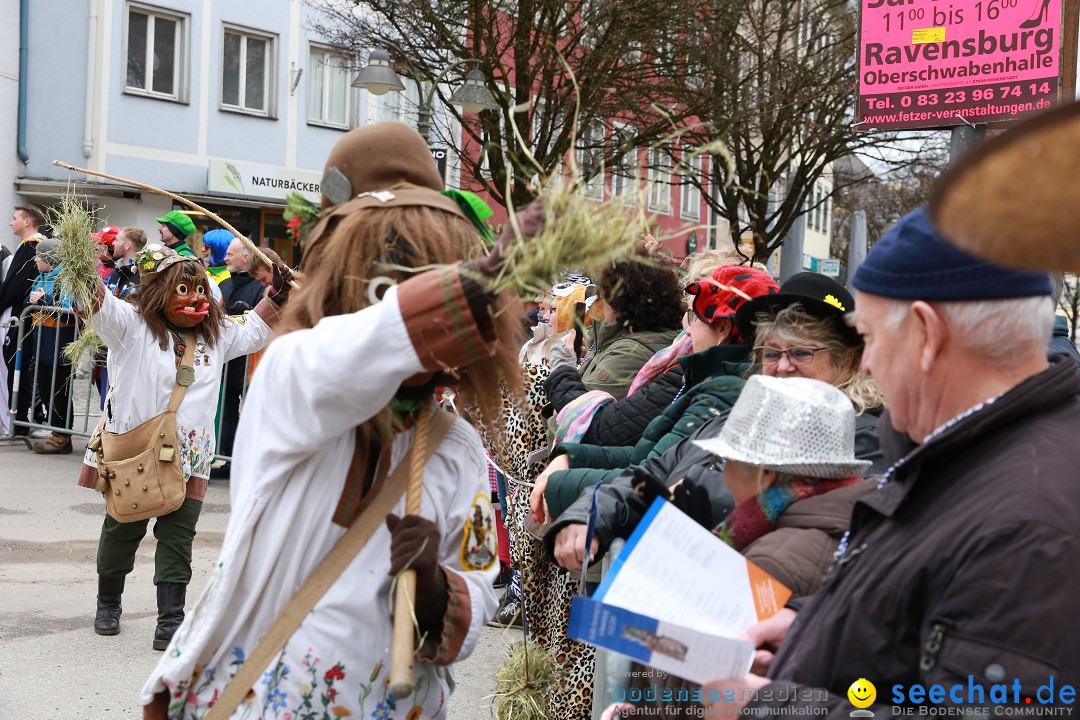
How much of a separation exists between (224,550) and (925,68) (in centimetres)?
564

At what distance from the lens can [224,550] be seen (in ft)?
6.91

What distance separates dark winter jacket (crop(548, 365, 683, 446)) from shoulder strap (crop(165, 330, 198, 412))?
221 cm

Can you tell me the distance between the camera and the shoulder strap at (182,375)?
5355 millimetres

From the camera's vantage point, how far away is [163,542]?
17.5 ft

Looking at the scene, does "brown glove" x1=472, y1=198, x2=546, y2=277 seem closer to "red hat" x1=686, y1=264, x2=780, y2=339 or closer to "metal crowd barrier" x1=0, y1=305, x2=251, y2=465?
"red hat" x1=686, y1=264, x2=780, y2=339

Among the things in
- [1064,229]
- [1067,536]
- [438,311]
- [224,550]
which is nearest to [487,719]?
[224,550]

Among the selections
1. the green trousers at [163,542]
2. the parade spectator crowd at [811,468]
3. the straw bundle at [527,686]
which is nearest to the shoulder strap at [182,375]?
the green trousers at [163,542]

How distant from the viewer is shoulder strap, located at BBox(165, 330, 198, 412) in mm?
5355

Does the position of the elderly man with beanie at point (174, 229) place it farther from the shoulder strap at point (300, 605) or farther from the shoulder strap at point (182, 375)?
the shoulder strap at point (300, 605)

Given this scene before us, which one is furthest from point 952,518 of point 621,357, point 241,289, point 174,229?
point 241,289

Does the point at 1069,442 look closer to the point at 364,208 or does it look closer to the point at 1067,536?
the point at 1067,536

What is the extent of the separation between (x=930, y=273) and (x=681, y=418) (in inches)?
72.6

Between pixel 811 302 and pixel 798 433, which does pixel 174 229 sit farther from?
pixel 798 433

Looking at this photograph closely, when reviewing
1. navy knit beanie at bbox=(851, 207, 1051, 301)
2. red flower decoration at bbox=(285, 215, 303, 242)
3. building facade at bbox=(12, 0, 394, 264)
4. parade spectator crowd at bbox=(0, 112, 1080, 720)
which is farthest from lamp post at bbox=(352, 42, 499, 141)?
navy knit beanie at bbox=(851, 207, 1051, 301)
